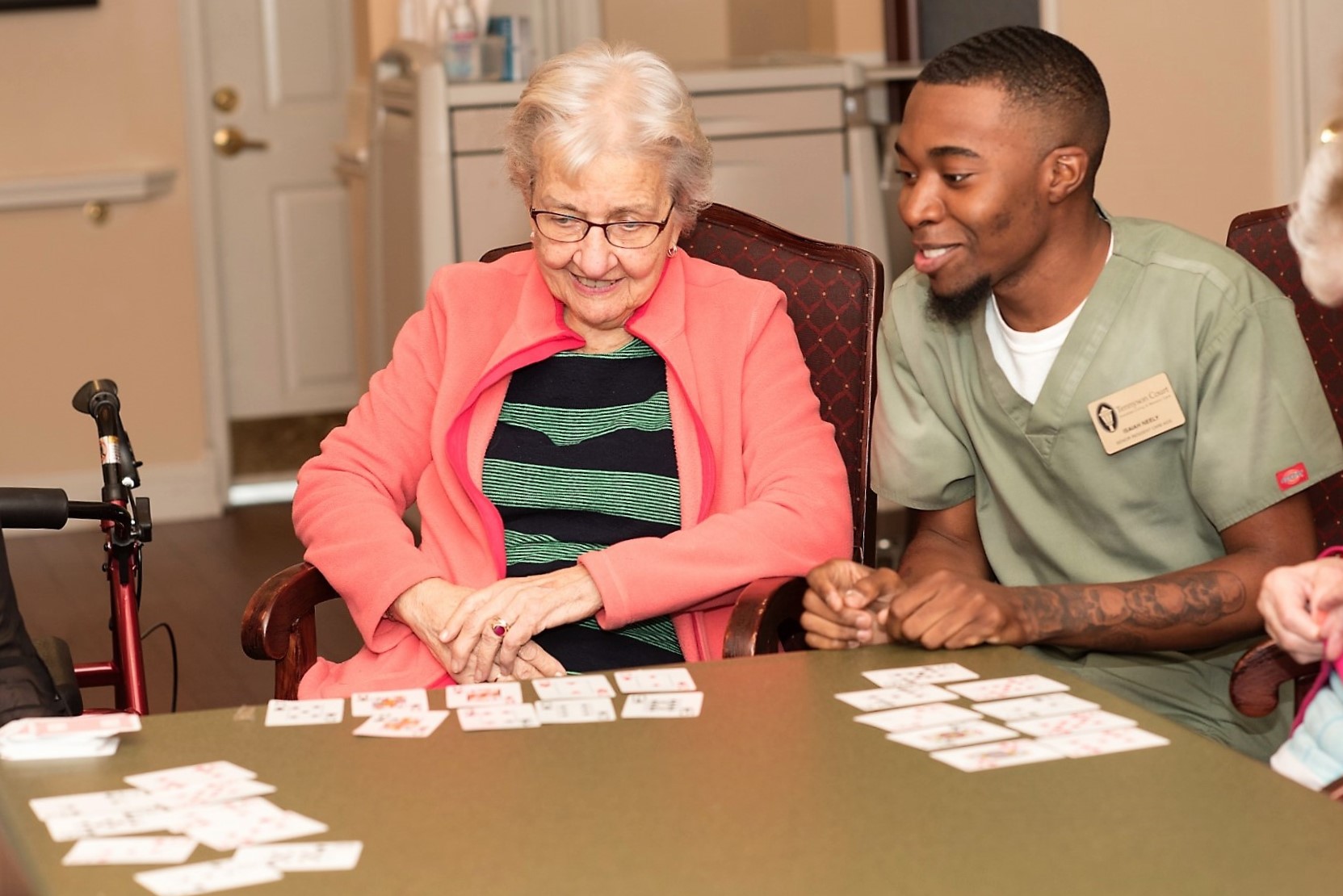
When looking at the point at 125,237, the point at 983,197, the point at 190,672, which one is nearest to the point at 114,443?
the point at 983,197

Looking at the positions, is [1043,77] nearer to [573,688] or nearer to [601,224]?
[601,224]

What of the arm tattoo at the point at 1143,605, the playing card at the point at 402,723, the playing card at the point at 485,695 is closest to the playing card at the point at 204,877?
the playing card at the point at 402,723

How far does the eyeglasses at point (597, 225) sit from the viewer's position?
7.90 feet

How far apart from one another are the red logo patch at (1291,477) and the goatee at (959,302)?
447mm

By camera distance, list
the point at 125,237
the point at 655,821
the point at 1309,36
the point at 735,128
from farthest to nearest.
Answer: the point at 125,237 < the point at 735,128 < the point at 1309,36 < the point at 655,821

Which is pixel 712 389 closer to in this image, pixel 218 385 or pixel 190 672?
pixel 190 672

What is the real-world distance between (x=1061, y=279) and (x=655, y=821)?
3.68ft

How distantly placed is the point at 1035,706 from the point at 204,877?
82 centimetres

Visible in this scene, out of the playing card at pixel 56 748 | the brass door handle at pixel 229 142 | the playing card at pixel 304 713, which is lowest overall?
the playing card at pixel 304 713

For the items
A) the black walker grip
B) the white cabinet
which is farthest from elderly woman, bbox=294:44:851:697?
the white cabinet

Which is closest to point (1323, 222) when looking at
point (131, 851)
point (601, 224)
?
point (601, 224)

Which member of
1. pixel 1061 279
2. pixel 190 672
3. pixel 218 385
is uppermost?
pixel 1061 279

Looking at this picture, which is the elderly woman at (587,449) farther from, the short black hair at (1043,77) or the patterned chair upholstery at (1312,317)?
the patterned chair upholstery at (1312,317)

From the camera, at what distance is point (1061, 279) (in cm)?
226
